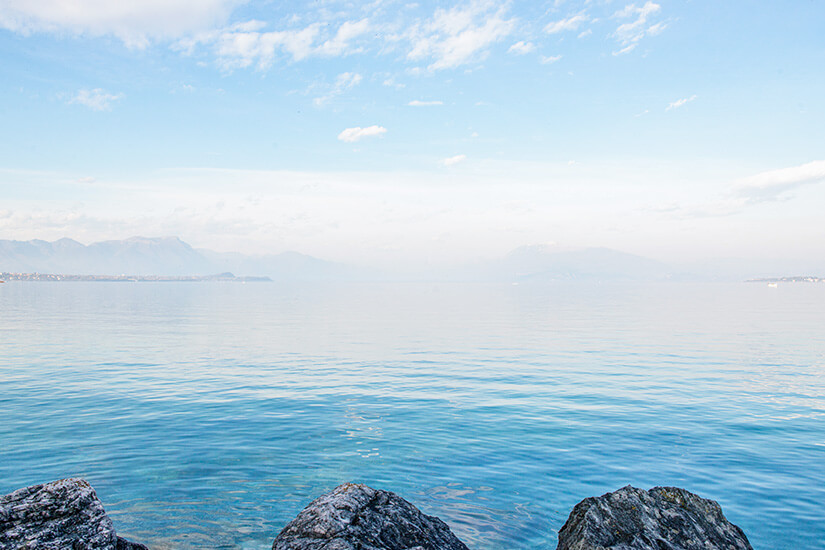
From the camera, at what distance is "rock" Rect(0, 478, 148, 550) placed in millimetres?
8312

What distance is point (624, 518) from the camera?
388 inches

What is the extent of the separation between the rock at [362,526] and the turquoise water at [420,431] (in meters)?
5.34

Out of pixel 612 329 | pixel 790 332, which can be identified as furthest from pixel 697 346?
pixel 790 332

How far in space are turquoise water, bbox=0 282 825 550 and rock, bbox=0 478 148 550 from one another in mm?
6107

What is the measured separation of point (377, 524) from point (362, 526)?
33cm

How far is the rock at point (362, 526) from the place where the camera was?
352 inches

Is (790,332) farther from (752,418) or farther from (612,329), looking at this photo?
(752,418)

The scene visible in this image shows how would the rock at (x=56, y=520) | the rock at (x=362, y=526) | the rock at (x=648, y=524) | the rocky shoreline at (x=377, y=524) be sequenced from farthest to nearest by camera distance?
1. the rock at (x=648, y=524)
2. the rock at (x=362, y=526)
3. the rocky shoreline at (x=377, y=524)
4. the rock at (x=56, y=520)

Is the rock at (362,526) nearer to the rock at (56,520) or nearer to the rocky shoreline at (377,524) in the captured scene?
the rocky shoreline at (377,524)

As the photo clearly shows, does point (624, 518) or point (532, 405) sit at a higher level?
point (624, 518)

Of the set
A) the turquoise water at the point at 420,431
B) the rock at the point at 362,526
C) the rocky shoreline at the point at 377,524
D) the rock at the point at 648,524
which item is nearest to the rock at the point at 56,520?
the rocky shoreline at the point at 377,524

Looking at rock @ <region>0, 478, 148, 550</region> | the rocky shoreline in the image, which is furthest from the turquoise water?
rock @ <region>0, 478, 148, 550</region>

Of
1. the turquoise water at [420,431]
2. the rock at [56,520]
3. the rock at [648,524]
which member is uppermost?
the rock at [56,520]

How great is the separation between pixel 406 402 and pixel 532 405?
690 cm
